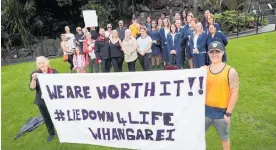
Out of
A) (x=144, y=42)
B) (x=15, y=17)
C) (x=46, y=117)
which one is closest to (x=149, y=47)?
(x=144, y=42)

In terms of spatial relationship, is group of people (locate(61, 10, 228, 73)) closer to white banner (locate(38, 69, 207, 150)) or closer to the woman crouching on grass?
the woman crouching on grass

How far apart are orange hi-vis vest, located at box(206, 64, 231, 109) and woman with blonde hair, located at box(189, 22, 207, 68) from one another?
3813 mm

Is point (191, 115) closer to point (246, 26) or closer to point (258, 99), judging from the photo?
point (258, 99)

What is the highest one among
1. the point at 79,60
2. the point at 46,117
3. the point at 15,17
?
the point at 15,17

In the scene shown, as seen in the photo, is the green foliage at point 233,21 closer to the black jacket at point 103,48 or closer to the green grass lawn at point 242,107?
the green grass lawn at point 242,107

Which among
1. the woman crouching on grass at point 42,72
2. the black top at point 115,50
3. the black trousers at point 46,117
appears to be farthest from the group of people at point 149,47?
the woman crouching on grass at point 42,72

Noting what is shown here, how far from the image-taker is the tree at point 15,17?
1869cm

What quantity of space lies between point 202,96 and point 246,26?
15018 mm

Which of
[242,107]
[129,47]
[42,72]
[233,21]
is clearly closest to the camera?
[42,72]

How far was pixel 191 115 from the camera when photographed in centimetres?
429

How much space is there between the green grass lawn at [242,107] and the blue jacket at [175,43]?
6.86 ft

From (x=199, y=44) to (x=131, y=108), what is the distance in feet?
13.1

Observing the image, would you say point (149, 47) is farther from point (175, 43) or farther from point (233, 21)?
point (233, 21)

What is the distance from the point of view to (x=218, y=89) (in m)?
4.10
